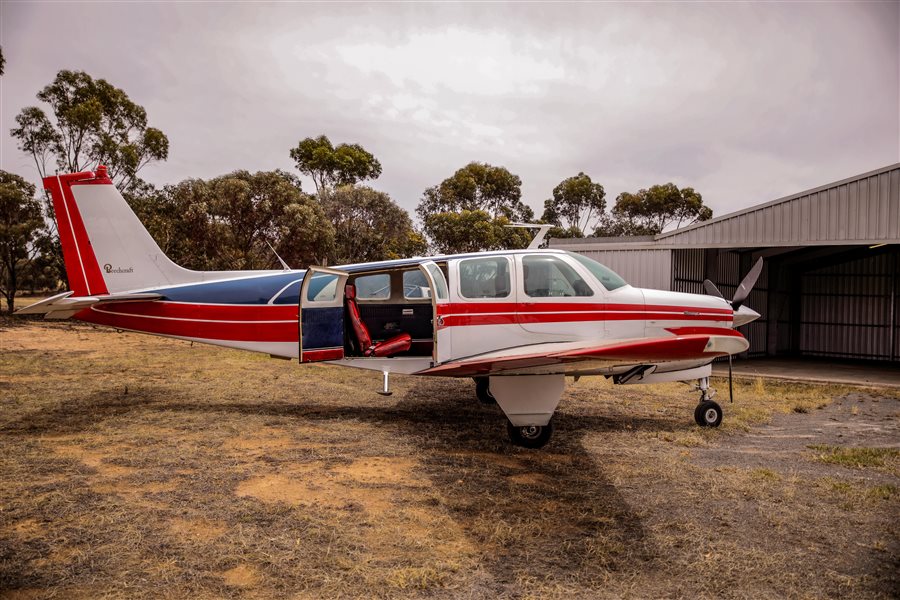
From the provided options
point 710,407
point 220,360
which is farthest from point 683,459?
point 220,360

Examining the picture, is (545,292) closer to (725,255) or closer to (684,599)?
(684,599)

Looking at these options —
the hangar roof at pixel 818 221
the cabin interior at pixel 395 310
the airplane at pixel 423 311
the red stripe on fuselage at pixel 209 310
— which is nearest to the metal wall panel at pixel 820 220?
the hangar roof at pixel 818 221

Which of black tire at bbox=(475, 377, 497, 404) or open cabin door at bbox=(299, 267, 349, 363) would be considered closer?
open cabin door at bbox=(299, 267, 349, 363)

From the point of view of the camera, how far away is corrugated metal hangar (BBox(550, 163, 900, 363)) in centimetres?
1555

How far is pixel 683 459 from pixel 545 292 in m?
2.56

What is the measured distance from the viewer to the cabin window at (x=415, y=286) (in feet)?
28.5

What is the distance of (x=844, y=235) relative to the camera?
15.7 metres

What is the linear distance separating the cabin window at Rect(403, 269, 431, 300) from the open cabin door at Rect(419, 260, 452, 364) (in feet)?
6.28

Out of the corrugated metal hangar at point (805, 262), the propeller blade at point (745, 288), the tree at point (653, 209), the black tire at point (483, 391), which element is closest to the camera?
the propeller blade at point (745, 288)

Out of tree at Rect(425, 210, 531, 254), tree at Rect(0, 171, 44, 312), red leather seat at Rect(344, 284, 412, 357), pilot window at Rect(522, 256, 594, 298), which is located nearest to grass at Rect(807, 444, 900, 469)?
pilot window at Rect(522, 256, 594, 298)

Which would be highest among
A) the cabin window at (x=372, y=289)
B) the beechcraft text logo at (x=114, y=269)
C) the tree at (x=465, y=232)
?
the tree at (x=465, y=232)

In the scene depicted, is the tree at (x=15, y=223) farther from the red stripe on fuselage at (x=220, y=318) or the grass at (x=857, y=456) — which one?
the grass at (x=857, y=456)

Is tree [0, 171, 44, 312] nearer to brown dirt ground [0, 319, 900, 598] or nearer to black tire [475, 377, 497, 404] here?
brown dirt ground [0, 319, 900, 598]

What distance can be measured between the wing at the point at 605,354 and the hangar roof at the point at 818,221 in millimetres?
11330
